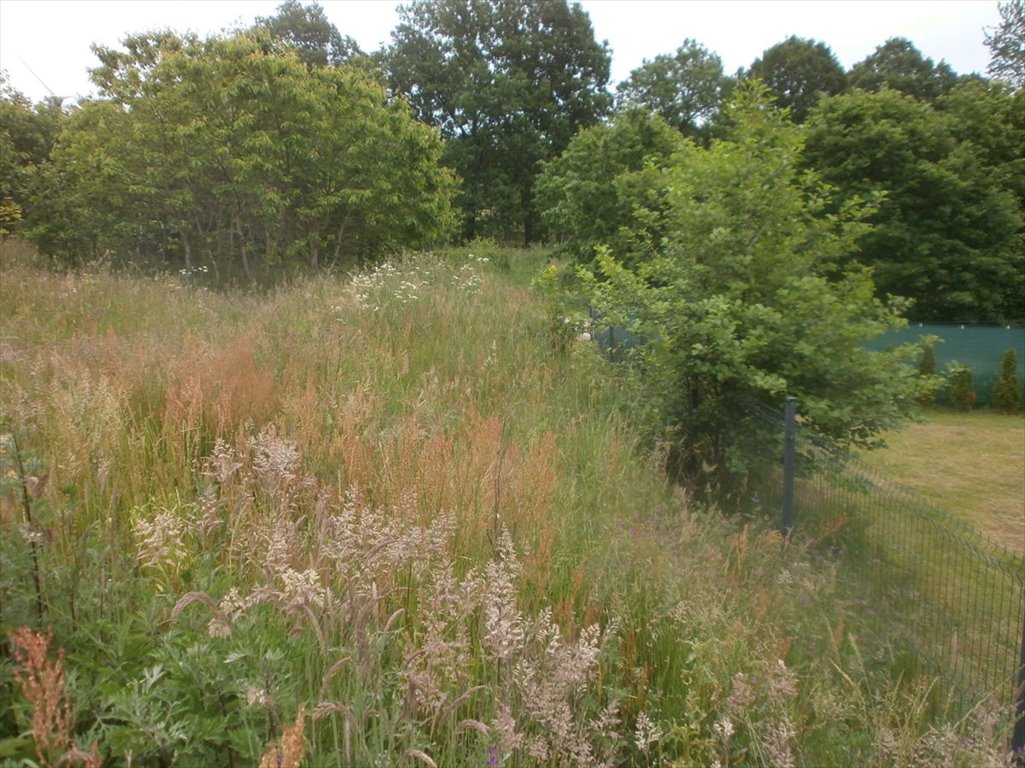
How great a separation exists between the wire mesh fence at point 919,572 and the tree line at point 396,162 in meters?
2.95

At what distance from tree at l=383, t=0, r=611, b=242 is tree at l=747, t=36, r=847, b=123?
337 inches

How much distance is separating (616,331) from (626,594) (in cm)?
552

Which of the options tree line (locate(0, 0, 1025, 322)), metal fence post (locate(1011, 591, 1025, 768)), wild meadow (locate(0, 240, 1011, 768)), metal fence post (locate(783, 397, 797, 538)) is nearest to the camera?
wild meadow (locate(0, 240, 1011, 768))

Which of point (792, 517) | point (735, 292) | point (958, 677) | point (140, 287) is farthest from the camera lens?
point (140, 287)

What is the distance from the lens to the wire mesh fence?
4016 mm

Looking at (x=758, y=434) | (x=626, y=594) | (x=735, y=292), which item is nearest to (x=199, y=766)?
(x=626, y=594)

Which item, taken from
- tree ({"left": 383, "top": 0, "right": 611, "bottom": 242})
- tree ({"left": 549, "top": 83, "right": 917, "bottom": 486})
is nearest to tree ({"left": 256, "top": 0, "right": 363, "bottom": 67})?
tree ({"left": 383, "top": 0, "right": 611, "bottom": 242})

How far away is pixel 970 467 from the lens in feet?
38.8

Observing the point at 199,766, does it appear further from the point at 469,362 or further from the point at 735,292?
the point at 735,292

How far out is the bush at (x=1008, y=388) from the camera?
17.2 meters

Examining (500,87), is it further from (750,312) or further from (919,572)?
(919,572)

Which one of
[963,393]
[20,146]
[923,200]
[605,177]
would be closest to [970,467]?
[963,393]

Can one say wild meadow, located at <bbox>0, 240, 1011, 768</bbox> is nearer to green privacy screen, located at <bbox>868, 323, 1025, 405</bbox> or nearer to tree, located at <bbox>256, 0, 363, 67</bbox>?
green privacy screen, located at <bbox>868, 323, 1025, 405</bbox>

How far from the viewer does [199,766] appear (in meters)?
1.66
